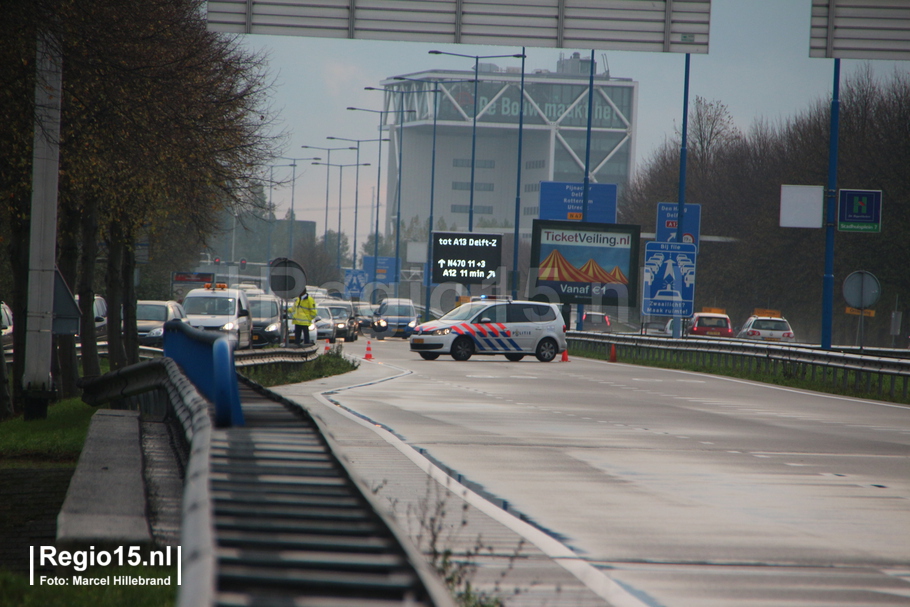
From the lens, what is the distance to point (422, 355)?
3556cm

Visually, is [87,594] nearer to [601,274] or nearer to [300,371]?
[300,371]

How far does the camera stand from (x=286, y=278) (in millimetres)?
27000

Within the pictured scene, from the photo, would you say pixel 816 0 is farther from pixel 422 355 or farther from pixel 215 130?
pixel 422 355

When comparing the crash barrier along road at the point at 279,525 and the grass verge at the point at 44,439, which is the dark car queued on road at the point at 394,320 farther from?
the crash barrier along road at the point at 279,525

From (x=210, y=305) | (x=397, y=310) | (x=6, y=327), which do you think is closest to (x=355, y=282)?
(x=397, y=310)

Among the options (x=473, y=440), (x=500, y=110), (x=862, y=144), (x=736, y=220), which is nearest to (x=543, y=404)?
(x=473, y=440)

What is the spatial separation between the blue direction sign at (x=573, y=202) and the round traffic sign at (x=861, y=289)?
29753mm

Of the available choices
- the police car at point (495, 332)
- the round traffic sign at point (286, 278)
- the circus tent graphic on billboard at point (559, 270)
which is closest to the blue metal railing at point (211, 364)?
the round traffic sign at point (286, 278)

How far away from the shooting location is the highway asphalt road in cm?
658

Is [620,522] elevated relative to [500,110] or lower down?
lower down

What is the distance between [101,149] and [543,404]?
24.7 ft

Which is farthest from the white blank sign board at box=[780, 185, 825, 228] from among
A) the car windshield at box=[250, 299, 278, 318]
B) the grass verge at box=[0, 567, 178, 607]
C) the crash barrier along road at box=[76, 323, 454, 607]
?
the grass verge at box=[0, 567, 178, 607]

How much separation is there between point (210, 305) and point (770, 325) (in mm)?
24350

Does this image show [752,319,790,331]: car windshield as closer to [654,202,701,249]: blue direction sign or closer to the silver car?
the silver car
